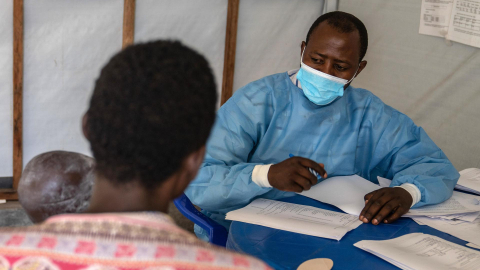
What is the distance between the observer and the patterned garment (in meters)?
0.60

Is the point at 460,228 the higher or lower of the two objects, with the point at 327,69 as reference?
lower

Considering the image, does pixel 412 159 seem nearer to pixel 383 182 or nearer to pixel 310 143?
pixel 383 182

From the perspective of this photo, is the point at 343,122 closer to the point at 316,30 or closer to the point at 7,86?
the point at 316,30

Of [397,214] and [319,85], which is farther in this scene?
[319,85]

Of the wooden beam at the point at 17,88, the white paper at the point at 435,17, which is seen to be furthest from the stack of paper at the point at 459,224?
the wooden beam at the point at 17,88

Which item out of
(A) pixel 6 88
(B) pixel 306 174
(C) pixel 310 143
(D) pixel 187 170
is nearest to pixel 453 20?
(C) pixel 310 143

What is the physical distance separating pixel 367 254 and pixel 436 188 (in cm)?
54

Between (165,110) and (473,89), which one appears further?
(473,89)

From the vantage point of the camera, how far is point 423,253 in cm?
119

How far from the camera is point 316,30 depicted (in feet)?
5.80

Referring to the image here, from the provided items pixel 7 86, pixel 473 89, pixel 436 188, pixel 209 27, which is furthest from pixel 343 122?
pixel 7 86

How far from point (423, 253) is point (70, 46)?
254cm

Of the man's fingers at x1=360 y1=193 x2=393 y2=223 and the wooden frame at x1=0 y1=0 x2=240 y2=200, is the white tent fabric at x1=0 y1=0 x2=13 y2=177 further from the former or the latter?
the man's fingers at x1=360 y1=193 x2=393 y2=223

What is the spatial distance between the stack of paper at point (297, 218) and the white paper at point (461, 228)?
242 millimetres
